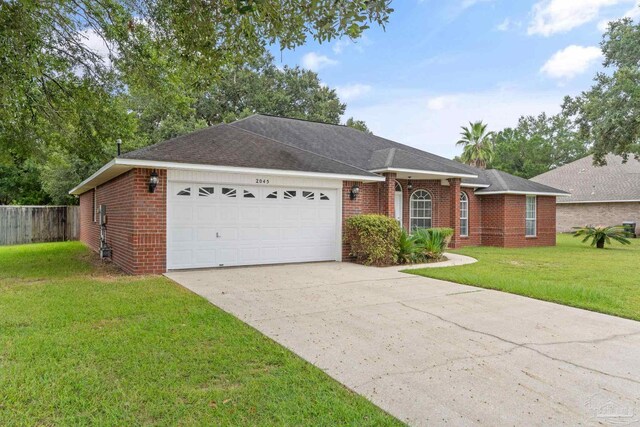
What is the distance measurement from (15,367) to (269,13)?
4314mm

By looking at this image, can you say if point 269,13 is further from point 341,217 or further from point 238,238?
point 341,217

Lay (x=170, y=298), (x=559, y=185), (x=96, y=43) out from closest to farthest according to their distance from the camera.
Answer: (x=170, y=298)
(x=96, y=43)
(x=559, y=185)

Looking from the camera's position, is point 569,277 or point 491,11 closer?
point 569,277

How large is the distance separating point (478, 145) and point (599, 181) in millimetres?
10360

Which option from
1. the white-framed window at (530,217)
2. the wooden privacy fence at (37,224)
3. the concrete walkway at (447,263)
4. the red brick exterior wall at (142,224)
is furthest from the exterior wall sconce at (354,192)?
the wooden privacy fence at (37,224)

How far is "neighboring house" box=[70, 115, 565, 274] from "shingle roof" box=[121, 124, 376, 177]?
0.10 ft

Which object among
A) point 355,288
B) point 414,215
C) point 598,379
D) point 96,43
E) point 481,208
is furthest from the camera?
point 481,208

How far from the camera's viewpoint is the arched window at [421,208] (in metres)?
15.5

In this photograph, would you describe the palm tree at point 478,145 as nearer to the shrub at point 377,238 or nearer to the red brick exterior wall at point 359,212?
the red brick exterior wall at point 359,212

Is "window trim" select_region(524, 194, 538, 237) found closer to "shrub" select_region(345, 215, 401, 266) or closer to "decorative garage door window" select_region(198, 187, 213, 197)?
"shrub" select_region(345, 215, 401, 266)

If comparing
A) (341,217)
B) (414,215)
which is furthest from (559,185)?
(341,217)

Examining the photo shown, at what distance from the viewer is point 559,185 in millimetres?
30016

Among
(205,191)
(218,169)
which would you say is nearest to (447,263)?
(218,169)

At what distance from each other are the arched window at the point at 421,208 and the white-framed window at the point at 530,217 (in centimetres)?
533
